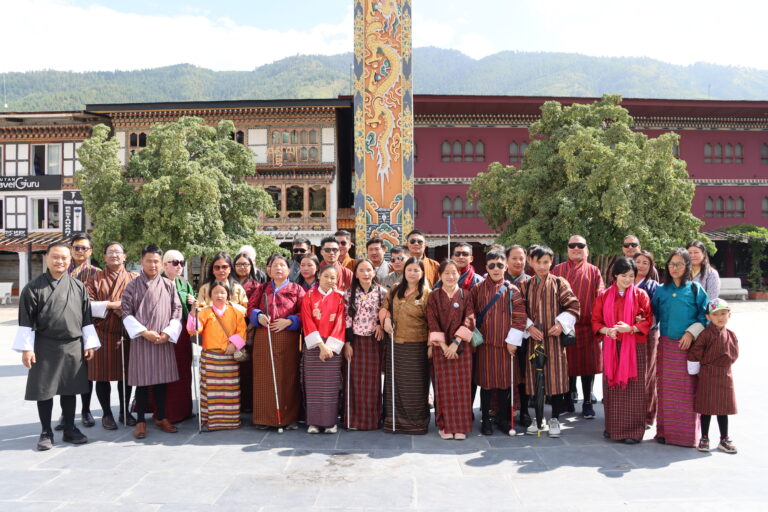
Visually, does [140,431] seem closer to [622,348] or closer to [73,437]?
[73,437]

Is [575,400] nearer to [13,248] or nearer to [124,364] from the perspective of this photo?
[124,364]

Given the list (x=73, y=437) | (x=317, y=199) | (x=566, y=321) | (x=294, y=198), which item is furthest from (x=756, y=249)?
(x=73, y=437)

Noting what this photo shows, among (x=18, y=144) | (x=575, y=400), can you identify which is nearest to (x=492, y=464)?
(x=575, y=400)

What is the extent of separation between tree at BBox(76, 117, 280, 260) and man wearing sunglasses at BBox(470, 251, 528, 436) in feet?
41.4

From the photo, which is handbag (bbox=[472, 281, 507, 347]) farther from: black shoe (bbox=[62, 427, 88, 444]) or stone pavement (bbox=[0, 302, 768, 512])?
black shoe (bbox=[62, 427, 88, 444])

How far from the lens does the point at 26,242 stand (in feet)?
81.9

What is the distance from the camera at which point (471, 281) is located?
19.2 ft

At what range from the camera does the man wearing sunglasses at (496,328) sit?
5172 millimetres

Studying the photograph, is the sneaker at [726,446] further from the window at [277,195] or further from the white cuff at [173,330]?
the window at [277,195]

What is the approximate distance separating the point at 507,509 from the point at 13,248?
→ 27227 millimetres

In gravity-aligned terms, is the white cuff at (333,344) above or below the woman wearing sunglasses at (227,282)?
below

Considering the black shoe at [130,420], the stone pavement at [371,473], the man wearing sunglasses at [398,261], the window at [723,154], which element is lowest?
the stone pavement at [371,473]

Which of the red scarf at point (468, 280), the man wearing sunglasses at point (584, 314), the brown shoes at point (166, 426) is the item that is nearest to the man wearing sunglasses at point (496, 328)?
the red scarf at point (468, 280)

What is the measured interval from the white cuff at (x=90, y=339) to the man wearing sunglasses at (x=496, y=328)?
11.1 feet
